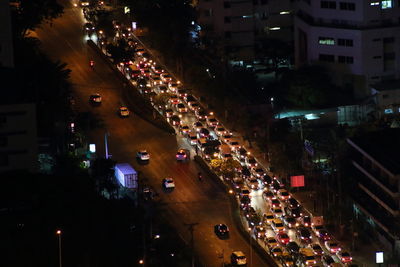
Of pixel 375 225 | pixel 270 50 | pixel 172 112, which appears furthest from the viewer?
pixel 270 50

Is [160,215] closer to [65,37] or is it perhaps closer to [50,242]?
[50,242]

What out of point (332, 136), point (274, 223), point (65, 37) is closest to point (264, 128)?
point (332, 136)

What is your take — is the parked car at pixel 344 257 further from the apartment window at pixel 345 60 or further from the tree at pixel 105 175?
the apartment window at pixel 345 60

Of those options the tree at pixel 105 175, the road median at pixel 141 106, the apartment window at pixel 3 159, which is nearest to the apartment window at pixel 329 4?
the road median at pixel 141 106

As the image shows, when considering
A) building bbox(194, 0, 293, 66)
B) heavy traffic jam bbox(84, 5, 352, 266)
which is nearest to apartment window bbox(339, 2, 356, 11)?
building bbox(194, 0, 293, 66)

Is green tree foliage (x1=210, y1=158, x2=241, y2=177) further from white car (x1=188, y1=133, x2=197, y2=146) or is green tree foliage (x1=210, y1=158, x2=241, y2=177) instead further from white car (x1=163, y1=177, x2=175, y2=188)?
white car (x1=188, y1=133, x2=197, y2=146)

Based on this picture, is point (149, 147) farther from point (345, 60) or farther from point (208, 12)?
point (208, 12)
